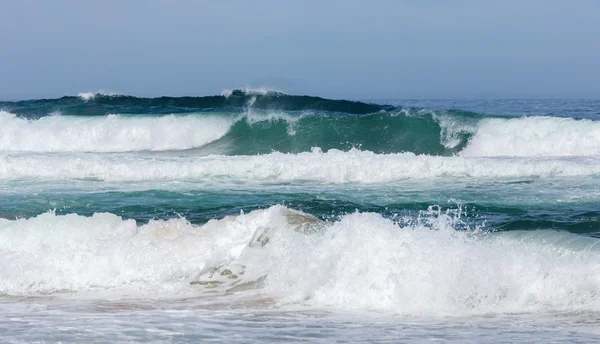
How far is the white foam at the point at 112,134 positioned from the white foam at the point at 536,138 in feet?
24.5

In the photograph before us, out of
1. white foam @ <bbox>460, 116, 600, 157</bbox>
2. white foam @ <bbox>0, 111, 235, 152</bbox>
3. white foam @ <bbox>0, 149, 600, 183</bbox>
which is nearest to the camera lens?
A: white foam @ <bbox>0, 149, 600, 183</bbox>

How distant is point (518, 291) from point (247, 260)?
2678 millimetres

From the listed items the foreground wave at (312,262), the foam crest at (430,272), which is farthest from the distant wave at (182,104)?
the foam crest at (430,272)

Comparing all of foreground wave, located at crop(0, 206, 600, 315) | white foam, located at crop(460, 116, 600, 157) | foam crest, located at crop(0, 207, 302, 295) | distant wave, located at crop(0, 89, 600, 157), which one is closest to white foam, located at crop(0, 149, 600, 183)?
white foam, located at crop(460, 116, 600, 157)

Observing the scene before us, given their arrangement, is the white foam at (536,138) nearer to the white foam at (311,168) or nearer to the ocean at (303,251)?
the white foam at (311,168)

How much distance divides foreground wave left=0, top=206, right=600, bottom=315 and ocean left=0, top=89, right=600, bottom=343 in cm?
2

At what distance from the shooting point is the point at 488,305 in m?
7.02

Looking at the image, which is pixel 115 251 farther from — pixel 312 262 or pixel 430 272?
pixel 430 272

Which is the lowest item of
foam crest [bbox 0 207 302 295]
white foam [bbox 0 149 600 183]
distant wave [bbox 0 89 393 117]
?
foam crest [bbox 0 207 302 295]

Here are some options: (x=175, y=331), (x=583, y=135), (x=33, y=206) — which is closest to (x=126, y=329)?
(x=175, y=331)

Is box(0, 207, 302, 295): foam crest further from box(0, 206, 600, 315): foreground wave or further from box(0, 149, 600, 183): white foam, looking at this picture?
box(0, 149, 600, 183): white foam

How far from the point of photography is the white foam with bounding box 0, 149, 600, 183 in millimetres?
16125

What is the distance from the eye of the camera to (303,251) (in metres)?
8.10

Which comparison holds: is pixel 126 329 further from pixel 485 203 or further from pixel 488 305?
pixel 485 203
